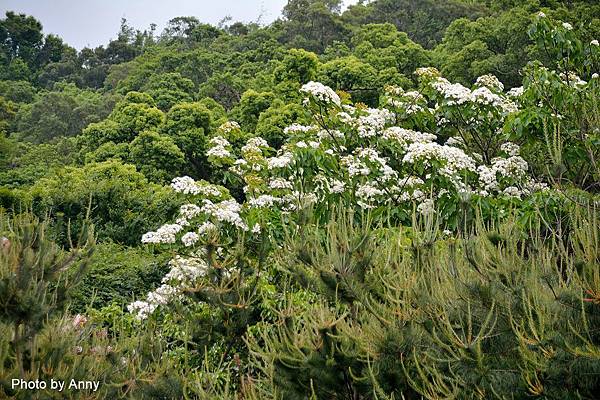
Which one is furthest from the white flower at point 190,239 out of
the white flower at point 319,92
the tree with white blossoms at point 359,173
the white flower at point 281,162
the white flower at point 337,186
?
the white flower at point 319,92

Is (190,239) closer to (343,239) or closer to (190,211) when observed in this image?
(190,211)

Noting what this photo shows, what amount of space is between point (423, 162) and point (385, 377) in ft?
13.9

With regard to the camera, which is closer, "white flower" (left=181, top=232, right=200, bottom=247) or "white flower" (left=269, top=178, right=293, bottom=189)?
"white flower" (left=181, top=232, right=200, bottom=247)

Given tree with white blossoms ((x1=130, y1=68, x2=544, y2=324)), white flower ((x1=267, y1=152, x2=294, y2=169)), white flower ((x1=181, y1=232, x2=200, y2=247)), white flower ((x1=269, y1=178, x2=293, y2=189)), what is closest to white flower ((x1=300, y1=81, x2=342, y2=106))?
tree with white blossoms ((x1=130, y1=68, x2=544, y2=324))

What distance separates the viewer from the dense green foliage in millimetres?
2953

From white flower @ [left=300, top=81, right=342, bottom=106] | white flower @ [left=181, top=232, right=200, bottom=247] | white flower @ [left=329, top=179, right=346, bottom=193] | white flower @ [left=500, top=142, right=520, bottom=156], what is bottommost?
white flower @ [left=181, top=232, right=200, bottom=247]

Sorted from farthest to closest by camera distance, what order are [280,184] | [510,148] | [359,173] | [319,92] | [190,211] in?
1. [319,92]
2. [510,148]
3. [280,184]
4. [359,173]
5. [190,211]

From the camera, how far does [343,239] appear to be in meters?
3.61

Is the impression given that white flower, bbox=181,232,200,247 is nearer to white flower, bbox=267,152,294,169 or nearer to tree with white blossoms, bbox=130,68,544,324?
tree with white blossoms, bbox=130,68,544,324

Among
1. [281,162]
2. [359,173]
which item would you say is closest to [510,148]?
[359,173]

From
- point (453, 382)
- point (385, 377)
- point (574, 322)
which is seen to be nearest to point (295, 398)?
point (385, 377)

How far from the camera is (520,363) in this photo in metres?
2.82

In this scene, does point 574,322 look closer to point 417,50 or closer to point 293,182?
point 293,182

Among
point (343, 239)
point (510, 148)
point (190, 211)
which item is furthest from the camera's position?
point (510, 148)
